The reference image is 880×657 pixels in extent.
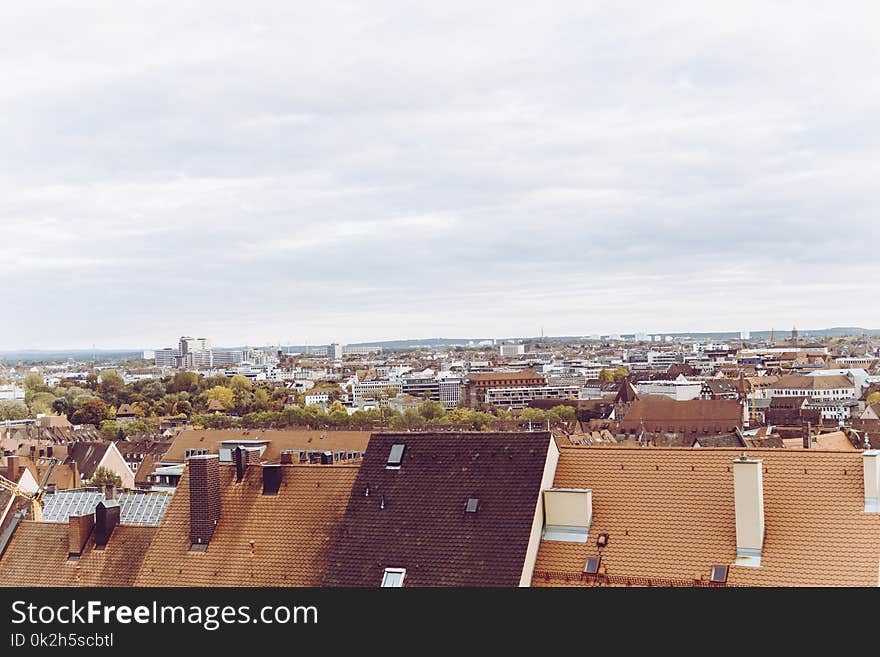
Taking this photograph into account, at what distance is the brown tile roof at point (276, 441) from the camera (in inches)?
2960

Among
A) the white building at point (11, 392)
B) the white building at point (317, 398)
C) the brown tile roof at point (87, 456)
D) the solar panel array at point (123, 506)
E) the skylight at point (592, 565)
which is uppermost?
the skylight at point (592, 565)

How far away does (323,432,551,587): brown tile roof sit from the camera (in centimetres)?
1662

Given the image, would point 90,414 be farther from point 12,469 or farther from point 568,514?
point 568,514

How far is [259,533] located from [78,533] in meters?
4.61

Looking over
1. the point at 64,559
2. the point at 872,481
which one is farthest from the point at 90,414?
the point at 872,481

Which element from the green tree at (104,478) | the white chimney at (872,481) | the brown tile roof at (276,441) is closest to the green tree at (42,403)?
the brown tile roof at (276,441)

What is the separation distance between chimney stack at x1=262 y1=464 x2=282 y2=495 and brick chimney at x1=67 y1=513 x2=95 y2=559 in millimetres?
4167

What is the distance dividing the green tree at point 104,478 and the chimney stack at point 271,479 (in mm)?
38479

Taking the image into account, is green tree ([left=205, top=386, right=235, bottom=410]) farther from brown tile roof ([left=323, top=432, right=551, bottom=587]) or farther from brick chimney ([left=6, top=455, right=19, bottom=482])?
brown tile roof ([left=323, top=432, right=551, bottom=587])

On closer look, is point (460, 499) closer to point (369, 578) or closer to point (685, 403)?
point (369, 578)

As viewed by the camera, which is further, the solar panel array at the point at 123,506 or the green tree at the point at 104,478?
the green tree at the point at 104,478

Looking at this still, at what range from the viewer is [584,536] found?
16.9m

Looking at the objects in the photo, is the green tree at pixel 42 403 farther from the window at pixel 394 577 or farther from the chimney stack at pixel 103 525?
the window at pixel 394 577

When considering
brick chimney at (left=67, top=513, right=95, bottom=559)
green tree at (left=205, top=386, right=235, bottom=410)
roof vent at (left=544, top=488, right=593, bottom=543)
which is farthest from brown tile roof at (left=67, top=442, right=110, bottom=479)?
green tree at (left=205, top=386, right=235, bottom=410)
